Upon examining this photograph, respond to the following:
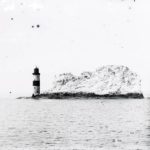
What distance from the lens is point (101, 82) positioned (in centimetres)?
12319

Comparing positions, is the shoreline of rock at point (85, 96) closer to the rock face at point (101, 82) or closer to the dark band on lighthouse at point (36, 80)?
the rock face at point (101, 82)

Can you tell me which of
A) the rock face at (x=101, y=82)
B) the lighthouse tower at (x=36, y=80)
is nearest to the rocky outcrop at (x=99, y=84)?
the rock face at (x=101, y=82)

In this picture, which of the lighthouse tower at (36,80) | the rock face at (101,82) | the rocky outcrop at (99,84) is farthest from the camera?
the rock face at (101,82)

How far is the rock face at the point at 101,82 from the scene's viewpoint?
381 ft

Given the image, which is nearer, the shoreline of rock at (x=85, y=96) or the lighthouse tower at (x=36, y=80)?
the lighthouse tower at (x=36, y=80)

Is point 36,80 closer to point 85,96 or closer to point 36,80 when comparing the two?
point 36,80

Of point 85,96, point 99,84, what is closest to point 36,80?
point 85,96

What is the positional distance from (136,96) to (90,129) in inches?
3115

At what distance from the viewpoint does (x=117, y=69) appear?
11912 cm

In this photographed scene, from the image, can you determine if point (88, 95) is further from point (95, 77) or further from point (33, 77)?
point (33, 77)

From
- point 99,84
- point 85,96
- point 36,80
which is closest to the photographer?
point 36,80

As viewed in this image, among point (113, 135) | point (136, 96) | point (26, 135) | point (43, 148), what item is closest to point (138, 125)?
point (113, 135)

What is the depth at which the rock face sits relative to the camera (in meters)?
116

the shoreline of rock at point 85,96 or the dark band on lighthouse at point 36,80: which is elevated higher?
the dark band on lighthouse at point 36,80
